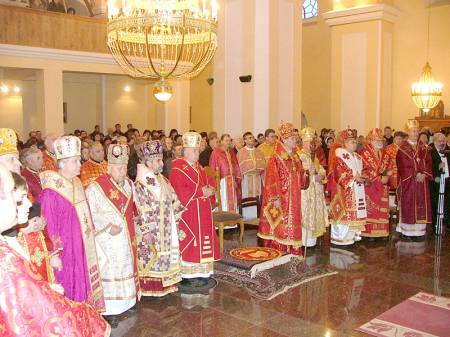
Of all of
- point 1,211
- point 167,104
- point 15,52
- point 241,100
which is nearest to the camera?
point 1,211

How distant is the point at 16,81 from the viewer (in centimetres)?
1925

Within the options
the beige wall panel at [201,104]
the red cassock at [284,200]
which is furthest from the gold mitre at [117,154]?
the beige wall panel at [201,104]

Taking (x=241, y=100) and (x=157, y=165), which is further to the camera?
(x=241, y=100)

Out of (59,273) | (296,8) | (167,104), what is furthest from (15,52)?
(59,273)

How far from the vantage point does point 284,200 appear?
23.6 feet

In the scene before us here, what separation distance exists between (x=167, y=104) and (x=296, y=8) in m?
7.35

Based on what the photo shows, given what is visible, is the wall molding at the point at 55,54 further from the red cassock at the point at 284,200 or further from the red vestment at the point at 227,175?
the red cassock at the point at 284,200

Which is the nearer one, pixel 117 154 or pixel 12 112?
pixel 117 154

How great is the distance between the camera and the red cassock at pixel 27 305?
74.5 inches

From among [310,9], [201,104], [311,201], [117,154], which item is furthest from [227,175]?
[201,104]

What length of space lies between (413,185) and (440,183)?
98cm

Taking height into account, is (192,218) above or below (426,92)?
below

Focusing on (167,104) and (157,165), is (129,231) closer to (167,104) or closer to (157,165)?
(157,165)

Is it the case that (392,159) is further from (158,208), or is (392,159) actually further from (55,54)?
(55,54)
